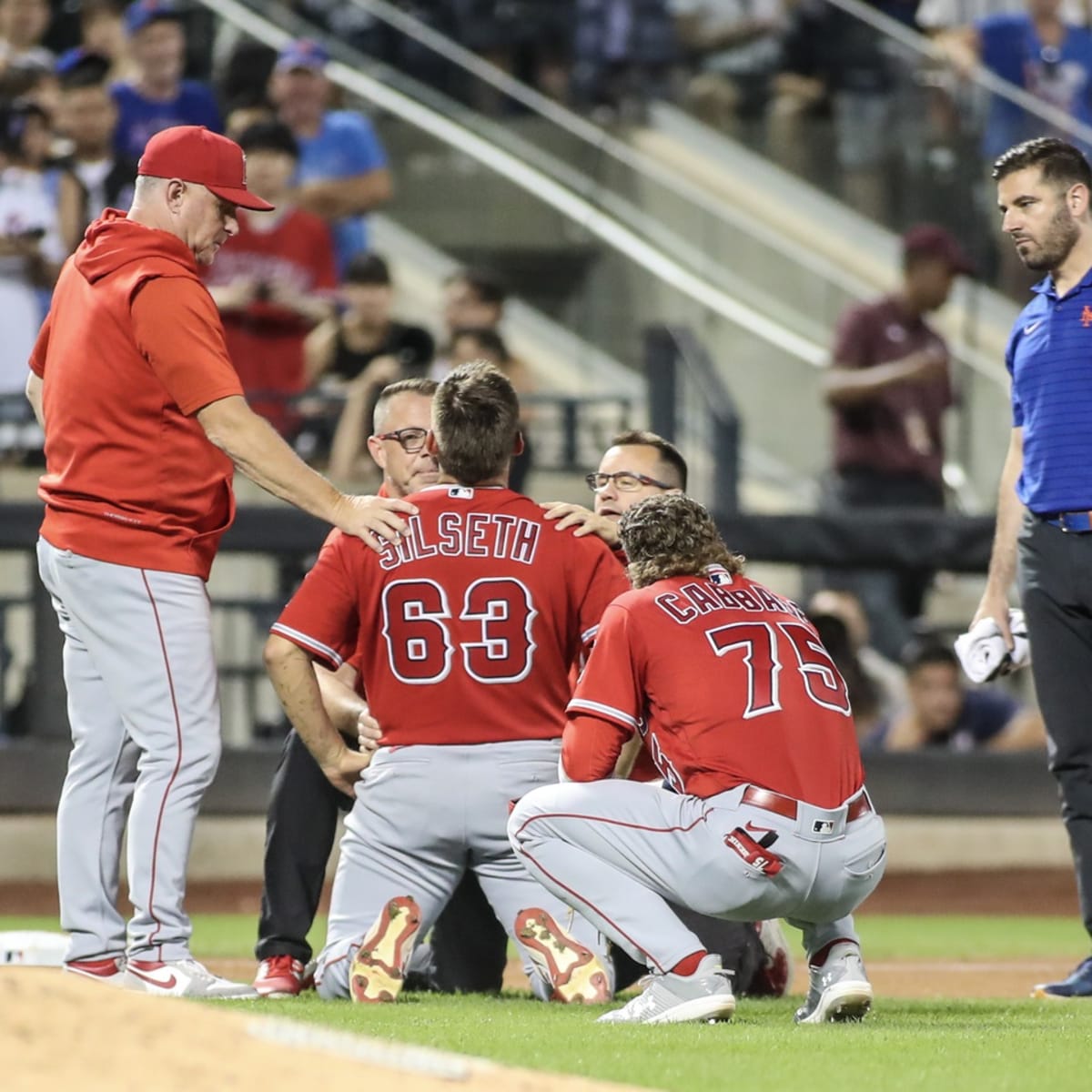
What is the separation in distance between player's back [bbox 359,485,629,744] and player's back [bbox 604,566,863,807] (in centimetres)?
63

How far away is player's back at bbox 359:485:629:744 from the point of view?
5473 millimetres

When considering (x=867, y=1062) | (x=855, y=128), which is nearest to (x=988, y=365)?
(x=855, y=128)

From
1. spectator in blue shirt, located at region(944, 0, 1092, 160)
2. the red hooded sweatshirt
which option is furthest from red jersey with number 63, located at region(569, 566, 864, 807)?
spectator in blue shirt, located at region(944, 0, 1092, 160)

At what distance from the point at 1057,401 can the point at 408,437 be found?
6.09 ft

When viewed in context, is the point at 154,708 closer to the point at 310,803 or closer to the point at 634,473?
the point at 310,803

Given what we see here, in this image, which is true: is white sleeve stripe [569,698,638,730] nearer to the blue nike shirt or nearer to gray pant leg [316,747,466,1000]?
gray pant leg [316,747,466,1000]

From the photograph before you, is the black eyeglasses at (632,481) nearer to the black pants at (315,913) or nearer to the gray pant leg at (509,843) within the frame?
the gray pant leg at (509,843)

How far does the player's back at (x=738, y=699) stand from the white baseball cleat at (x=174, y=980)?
1.31m

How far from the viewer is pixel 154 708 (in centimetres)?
526

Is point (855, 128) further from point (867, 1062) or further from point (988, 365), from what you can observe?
point (867, 1062)

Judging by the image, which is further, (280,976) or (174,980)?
(280,976)

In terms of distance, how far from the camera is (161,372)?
17.2 feet

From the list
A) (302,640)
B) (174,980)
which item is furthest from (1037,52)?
(174,980)

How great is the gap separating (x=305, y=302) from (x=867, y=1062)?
6947mm
